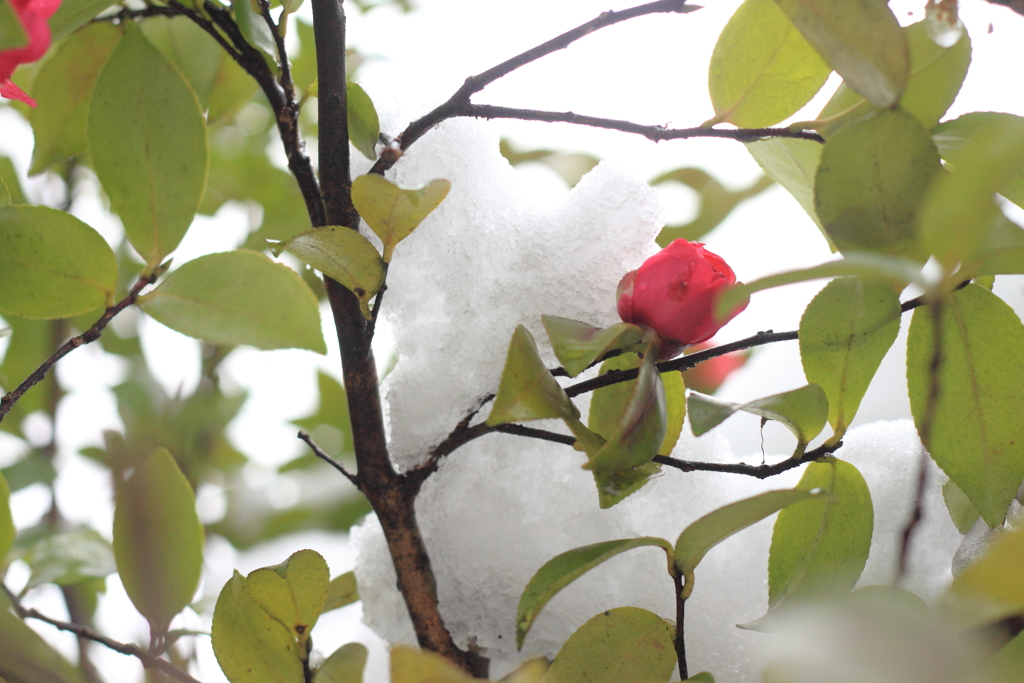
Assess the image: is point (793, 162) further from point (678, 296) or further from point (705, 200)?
point (705, 200)

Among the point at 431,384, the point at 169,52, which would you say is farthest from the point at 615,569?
the point at 169,52

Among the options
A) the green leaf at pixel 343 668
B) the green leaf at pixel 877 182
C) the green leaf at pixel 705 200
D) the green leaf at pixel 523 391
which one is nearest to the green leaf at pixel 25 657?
the green leaf at pixel 343 668

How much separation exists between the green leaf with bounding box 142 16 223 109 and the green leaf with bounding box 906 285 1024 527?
0.39 m

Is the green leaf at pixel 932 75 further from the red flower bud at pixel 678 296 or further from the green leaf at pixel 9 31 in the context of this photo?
the green leaf at pixel 9 31

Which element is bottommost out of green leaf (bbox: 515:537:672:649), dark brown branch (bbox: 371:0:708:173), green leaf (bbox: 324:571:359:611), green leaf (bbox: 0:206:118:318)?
green leaf (bbox: 515:537:672:649)

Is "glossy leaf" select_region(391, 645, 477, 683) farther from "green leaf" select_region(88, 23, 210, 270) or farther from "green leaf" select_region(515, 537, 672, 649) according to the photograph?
"green leaf" select_region(88, 23, 210, 270)

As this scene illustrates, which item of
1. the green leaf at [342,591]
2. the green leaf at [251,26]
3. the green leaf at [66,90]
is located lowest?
the green leaf at [342,591]

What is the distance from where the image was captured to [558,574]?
23 centimetres

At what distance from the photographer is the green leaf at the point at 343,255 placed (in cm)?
24

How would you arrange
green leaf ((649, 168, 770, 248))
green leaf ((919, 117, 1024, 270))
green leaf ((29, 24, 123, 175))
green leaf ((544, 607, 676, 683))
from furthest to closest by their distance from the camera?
green leaf ((649, 168, 770, 248)) → green leaf ((29, 24, 123, 175)) → green leaf ((544, 607, 676, 683)) → green leaf ((919, 117, 1024, 270))

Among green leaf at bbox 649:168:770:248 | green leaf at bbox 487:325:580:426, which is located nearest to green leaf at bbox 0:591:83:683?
green leaf at bbox 487:325:580:426

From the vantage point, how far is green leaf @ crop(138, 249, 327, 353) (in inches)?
10.4

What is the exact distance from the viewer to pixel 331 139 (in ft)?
0.91

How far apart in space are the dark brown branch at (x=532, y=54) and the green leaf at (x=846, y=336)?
4.3 inches
